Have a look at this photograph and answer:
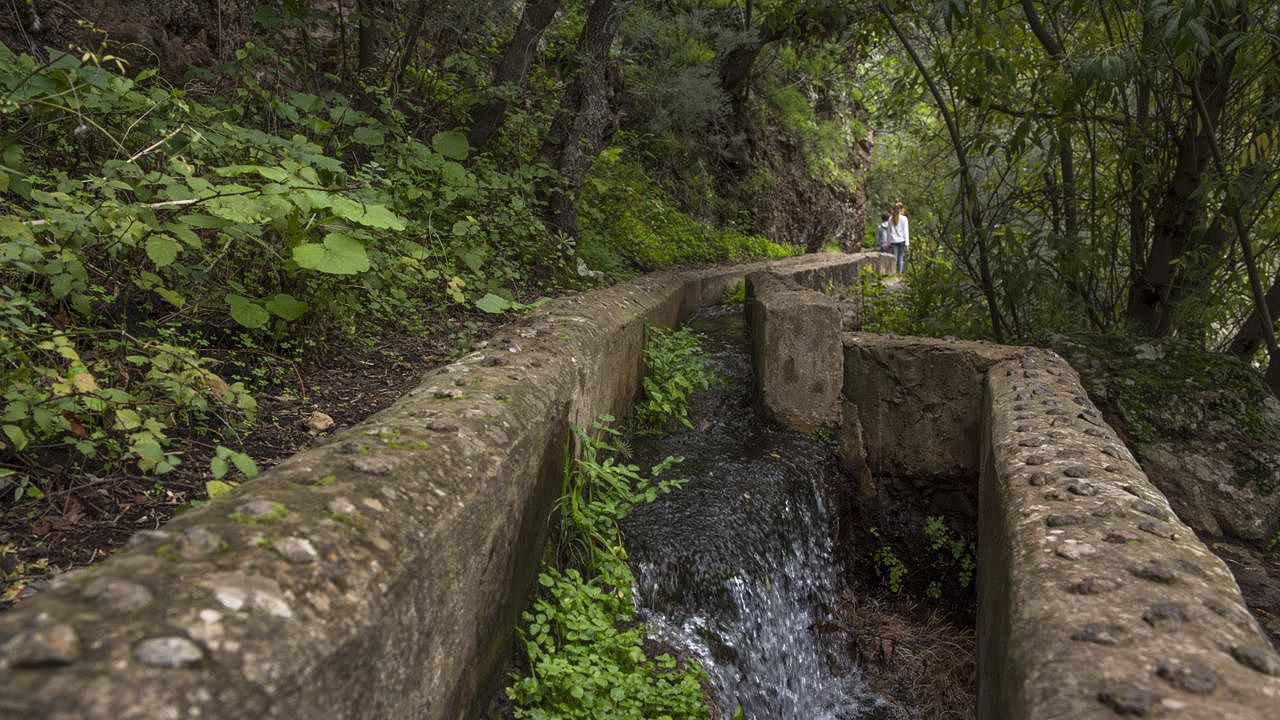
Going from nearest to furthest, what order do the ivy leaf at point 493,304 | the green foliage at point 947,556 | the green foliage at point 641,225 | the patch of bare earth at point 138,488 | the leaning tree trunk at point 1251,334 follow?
the patch of bare earth at point 138,488, the ivy leaf at point 493,304, the green foliage at point 947,556, the leaning tree trunk at point 1251,334, the green foliage at point 641,225

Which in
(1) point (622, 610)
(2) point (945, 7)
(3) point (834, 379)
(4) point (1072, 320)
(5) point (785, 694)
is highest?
(2) point (945, 7)

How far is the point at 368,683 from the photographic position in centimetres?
136

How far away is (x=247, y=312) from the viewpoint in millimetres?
2855

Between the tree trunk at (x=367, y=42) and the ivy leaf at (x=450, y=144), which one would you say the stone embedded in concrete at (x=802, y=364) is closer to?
the ivy leaf at (x=450, y=144)

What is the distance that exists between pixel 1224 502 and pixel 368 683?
4.10 meters

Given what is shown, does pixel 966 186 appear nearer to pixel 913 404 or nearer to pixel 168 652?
pixel 913 404

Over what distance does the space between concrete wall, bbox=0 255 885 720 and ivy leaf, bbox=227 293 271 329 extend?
2.27ft

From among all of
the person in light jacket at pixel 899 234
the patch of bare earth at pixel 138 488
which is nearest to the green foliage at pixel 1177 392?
the patch of bare earth at pixel 138 488

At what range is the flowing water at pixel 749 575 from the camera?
311 centimetres

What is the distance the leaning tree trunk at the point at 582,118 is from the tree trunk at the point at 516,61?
0.41 metres

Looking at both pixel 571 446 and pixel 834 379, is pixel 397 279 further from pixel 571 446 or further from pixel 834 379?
pixel 834 379

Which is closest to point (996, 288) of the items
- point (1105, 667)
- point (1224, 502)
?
point (1224, 502)

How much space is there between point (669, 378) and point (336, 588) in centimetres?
397

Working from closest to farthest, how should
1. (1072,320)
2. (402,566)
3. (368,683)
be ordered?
(368,683) < (402,566) < (1072,320)
